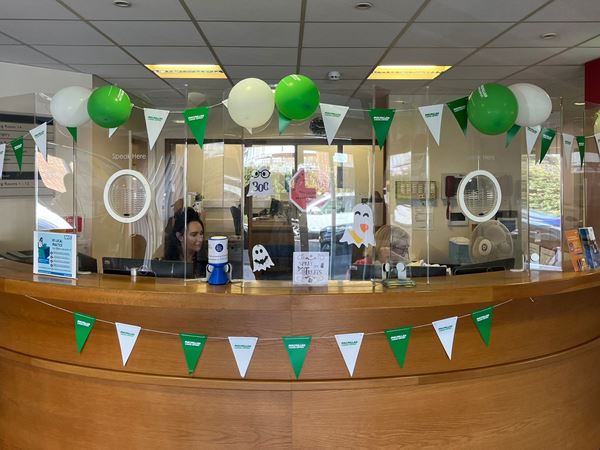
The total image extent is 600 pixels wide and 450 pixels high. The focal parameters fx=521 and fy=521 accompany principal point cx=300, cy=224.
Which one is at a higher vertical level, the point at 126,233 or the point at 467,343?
the point at 126,233

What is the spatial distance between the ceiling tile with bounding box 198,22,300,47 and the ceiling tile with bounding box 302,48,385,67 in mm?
309

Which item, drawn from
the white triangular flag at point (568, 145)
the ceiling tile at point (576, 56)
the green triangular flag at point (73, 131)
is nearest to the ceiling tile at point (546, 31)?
the ceiling tile at point (576, 56)

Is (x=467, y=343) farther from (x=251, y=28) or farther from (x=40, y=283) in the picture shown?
(x=251, y=28)

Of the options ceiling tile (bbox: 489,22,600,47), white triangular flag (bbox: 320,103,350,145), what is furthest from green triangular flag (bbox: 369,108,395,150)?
ceiling tile (bbox: 489,22,600,47)

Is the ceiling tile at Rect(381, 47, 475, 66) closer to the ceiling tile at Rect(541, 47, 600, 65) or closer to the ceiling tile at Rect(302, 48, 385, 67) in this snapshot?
the ceiling tile at Rect(302, 48, 385, 67)

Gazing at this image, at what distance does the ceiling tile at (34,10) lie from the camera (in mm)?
3350

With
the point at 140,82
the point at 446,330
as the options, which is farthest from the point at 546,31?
the point at 140,82

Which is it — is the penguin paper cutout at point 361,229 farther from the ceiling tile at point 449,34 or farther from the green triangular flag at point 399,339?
the ceiling tile at point 449,34

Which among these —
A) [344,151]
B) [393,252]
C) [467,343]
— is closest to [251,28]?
[344,151]

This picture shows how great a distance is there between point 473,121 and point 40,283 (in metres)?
2.08

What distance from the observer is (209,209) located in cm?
296

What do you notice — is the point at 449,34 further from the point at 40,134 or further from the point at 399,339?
the point at 40,134

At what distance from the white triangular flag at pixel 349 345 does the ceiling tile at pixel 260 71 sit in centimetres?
352

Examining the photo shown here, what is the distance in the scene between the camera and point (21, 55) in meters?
4.62
